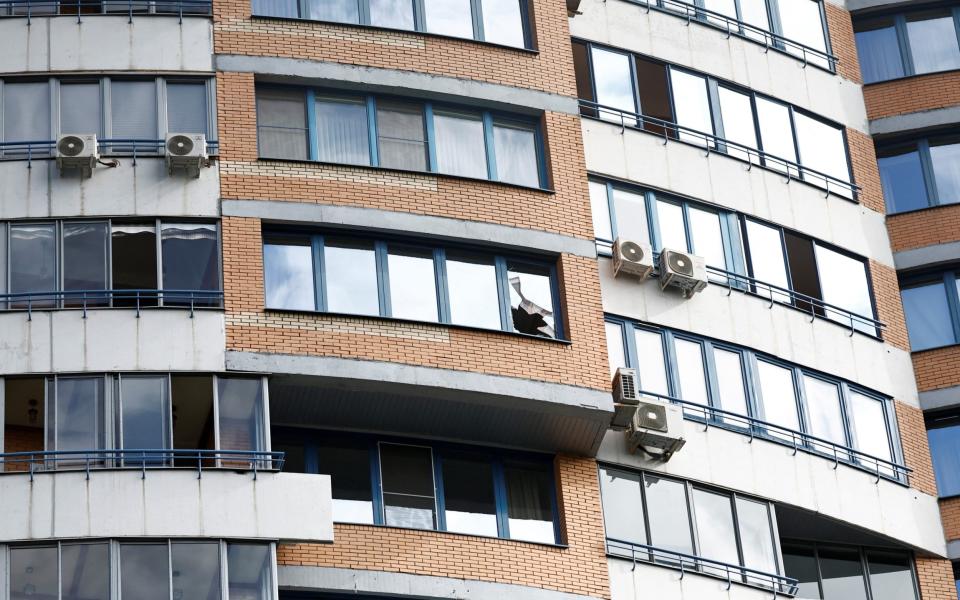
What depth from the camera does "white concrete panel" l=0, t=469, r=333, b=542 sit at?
32594 mm

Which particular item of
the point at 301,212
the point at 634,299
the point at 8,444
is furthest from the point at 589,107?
the point at 8,444

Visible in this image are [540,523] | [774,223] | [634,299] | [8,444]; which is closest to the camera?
[8,444]

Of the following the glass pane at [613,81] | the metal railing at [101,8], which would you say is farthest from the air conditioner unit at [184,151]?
the glass pane at [613,81]

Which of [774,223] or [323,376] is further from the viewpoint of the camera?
[774,223]

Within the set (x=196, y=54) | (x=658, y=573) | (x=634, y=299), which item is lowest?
(x=658, y=573)

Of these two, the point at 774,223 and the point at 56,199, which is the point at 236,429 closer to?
the point at 56,199

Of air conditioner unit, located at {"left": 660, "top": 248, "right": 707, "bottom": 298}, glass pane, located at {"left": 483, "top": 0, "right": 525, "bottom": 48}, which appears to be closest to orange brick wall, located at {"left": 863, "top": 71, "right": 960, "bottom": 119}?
air conditioner unit, located at {"left": 660, "top": 248, "right": 707, "bottom": 298}

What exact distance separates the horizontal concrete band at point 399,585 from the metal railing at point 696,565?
1651 millimetres

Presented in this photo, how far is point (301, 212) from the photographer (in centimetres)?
3644

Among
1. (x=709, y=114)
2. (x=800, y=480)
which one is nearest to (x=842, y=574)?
(x=800, y=480)

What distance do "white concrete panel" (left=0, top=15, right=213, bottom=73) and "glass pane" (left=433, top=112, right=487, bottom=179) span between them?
4479 mm

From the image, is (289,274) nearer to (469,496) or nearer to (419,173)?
(419,173)

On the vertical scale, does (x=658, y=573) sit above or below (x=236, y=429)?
below

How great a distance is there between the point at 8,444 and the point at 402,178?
8604 millimetres
